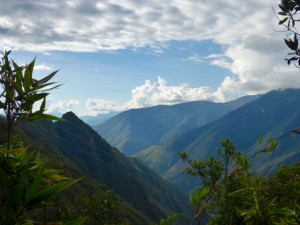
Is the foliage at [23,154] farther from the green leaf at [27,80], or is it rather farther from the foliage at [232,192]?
the foliage at [232,192]

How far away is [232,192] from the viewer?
5930mm

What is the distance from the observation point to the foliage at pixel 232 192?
5.21m

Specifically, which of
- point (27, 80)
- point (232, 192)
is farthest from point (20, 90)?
point (232, 192)

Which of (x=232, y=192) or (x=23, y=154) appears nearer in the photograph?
(x=23, y=154)

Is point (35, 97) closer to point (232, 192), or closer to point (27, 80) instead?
point (27, 80)

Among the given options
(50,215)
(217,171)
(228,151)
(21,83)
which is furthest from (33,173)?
(50,215)

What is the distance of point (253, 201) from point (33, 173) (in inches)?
234

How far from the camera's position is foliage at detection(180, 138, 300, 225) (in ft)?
17.1

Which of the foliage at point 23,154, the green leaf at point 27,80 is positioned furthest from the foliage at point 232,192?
the green leaf at point 27,80

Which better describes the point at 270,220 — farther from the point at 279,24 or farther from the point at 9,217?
the point at 9,217

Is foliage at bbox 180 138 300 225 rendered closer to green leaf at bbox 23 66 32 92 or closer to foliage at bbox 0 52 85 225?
foliage at bbox 0 52 85 225

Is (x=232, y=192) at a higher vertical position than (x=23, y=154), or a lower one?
lower


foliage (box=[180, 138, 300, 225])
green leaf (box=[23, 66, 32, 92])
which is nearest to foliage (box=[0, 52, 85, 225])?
green leaf (box=[23, 66, 32, 92])

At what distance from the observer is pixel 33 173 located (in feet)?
14.5
